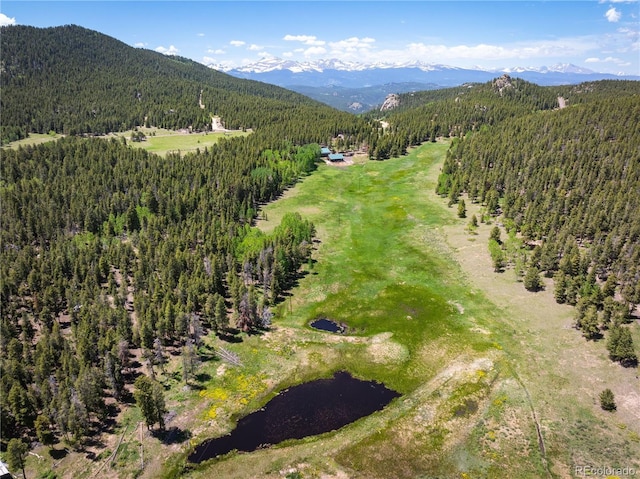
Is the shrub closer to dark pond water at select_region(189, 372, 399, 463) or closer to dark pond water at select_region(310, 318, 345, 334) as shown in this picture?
dark pond water at select_region(189, 372, 399, 463)

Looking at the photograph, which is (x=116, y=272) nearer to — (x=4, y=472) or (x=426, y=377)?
(x=4, y=472)

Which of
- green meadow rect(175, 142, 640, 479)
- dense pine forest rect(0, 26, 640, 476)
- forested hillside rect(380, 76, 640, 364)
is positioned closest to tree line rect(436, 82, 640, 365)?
forested hillside rect(380, 76, 640, 364)

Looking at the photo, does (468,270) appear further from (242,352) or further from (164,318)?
(164,318)

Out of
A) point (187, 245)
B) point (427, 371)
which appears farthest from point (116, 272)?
point (427, 371)

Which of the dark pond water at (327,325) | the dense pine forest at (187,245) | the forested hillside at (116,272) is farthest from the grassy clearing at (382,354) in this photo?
the dense pine forest at (187,245)

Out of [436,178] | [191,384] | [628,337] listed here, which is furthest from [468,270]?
[436,178]
